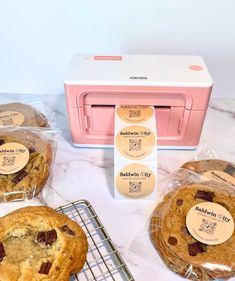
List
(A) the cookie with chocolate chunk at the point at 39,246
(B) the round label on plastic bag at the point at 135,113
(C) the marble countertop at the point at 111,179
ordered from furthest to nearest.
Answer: (B) the round label on plastic bag at the point at 135,113
(C) the marble countertop at the point at 111,179
(A) the cookie with chocolate chunk at the point at 39,246

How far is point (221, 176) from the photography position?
29.9 inches

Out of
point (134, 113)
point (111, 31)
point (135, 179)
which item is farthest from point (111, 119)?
point (111, 31)

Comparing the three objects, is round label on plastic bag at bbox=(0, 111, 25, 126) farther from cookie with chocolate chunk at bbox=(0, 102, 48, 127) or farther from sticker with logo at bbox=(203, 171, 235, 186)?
sticker with logo at bbox=(203, 171, 235, 186)

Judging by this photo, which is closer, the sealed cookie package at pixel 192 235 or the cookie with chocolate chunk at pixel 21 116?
the sealed cookie package at pixel 192 235

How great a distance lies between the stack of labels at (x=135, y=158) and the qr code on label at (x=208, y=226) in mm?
144

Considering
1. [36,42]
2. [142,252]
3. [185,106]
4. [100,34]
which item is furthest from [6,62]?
[142,252]

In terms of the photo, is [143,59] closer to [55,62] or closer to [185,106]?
[185,106]

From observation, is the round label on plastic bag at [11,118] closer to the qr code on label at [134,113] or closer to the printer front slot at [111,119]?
the printer front slot at [111,119]

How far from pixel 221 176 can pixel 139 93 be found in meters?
0.27

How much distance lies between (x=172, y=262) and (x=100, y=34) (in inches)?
25.6

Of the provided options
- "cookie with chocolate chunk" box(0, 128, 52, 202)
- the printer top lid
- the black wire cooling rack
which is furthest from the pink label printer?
the black wire cooling rack

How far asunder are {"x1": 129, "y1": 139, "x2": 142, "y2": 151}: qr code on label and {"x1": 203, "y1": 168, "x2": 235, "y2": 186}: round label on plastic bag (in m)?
0.16

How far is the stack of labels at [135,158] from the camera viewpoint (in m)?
0.74

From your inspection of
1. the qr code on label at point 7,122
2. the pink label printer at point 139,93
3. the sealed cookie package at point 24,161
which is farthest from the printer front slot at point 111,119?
the qr code on label at point 7,122
